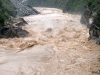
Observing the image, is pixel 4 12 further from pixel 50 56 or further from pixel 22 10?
pixel 50 56

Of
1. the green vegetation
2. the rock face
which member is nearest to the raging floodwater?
the green vegetation

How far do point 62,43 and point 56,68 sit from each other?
8.56m

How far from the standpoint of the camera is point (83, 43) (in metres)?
25.4

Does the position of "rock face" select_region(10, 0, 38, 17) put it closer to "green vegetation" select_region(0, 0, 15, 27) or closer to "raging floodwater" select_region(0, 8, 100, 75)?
"green vegetation" select_region(0, 0, 15, 27)

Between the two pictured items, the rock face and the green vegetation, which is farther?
the rock face

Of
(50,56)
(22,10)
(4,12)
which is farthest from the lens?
(22,10)

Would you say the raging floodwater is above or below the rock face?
below

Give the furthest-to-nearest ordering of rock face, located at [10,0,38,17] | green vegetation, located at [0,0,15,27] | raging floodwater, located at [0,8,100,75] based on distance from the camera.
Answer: rock face, located at [10,0,38,17] < green vegetation, located at [0,0,15,27] < raging floodwater, located at [0,8,100,75]

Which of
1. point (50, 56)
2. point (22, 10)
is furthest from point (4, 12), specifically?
point (50, 56)

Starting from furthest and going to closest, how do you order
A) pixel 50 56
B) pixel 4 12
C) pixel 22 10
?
1. pixel 22 10
2. pixel 4 12
3. pixel 50 56

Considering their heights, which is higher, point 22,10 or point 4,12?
point 22,10

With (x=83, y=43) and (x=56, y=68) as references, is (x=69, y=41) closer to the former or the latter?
(x=83, y=43)

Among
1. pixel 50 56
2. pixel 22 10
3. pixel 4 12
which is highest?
pixel 22 10

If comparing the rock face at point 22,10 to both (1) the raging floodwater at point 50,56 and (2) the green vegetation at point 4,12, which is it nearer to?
(2) the green vegetation at point 4,12
